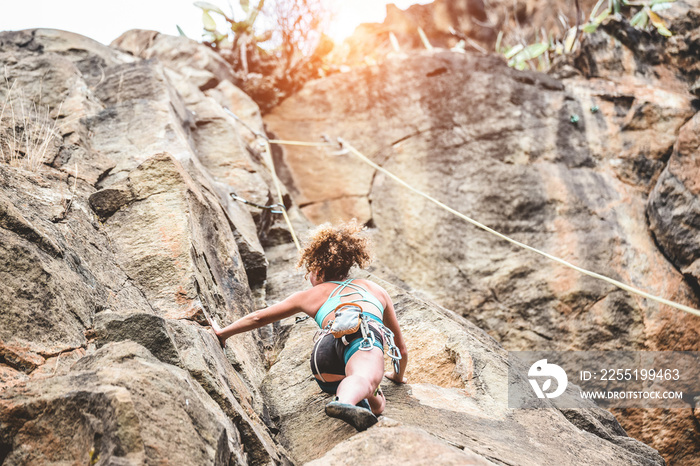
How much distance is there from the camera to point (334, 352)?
10.9 ft

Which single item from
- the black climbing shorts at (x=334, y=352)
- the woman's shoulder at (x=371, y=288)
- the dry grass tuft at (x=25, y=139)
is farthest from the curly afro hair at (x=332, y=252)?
the dry grass tuft at (x=25, y=139)

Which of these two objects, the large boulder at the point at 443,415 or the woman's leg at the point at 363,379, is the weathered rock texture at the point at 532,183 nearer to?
the large boulder at the point at 443,415

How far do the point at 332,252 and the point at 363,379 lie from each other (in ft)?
3.54

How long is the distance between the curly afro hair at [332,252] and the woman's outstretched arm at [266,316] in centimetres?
28

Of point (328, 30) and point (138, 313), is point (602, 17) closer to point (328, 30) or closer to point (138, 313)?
point (328, 30)

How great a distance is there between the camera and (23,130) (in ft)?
15.5

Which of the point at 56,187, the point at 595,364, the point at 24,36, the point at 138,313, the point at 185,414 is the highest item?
the point at 24,36

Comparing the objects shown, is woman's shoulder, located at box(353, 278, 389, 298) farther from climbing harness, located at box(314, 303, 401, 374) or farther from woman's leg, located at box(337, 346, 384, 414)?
woman's leg, located at box(337, 346, 384, 414)

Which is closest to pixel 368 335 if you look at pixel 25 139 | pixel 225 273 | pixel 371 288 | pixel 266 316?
pixel 371 288

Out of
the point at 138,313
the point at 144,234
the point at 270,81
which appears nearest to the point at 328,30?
the point at 270,81

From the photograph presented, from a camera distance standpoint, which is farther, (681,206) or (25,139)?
(681,206)

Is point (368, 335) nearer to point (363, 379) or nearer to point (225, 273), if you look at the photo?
point (363, 379)

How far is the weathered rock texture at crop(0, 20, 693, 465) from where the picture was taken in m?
2.32

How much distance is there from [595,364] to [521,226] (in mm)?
2072
